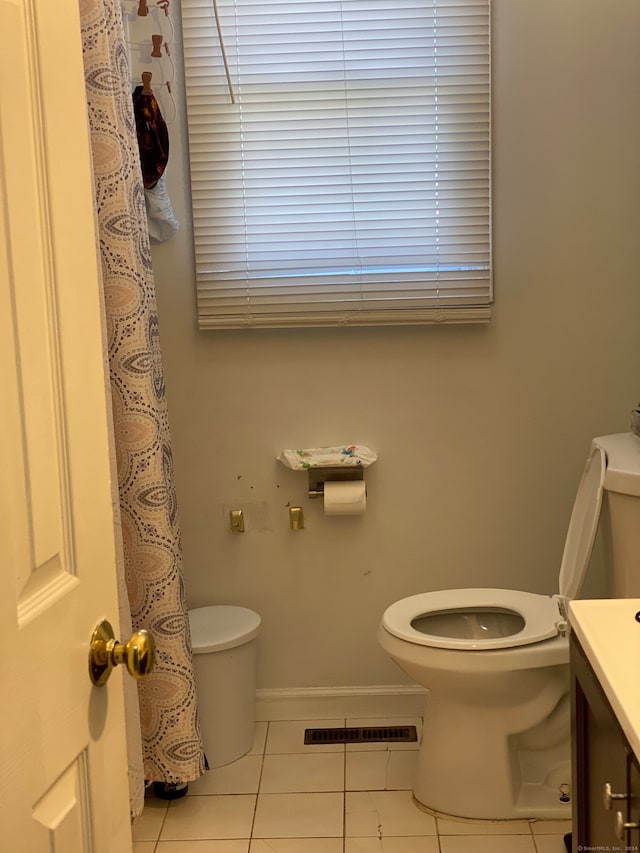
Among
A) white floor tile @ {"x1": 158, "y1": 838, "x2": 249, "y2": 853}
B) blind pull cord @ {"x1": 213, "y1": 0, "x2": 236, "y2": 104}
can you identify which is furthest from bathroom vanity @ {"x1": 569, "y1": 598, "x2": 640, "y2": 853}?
blind pull cord @ {"x1": 213, "y1": 0, "x2": 236, "y2": 104}

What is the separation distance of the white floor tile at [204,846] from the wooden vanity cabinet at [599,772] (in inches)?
41.3

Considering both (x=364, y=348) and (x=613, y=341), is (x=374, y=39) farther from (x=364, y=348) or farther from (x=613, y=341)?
(x=613, y=341)

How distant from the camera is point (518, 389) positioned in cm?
275

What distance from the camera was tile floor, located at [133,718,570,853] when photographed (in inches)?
88.4

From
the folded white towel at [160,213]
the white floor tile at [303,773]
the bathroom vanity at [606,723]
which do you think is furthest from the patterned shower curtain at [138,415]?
the bathroom vanity at [606,723]

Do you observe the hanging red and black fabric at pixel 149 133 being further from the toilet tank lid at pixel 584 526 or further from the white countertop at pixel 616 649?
the white countertop at pixel 616 649

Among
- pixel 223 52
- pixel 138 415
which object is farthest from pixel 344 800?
pixel 223 52

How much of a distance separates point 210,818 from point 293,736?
1.50 feet

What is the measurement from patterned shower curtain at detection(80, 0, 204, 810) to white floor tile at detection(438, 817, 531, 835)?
0.62 metres

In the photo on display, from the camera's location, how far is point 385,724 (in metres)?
2.83

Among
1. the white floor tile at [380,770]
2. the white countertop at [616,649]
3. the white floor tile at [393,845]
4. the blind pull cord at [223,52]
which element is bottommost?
the white floor tile at [393,845]

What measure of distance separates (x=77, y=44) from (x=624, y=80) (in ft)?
6.50

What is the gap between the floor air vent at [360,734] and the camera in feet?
9.01

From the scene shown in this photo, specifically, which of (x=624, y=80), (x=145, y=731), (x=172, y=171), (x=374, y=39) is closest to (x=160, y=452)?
(x=145, y=731)
